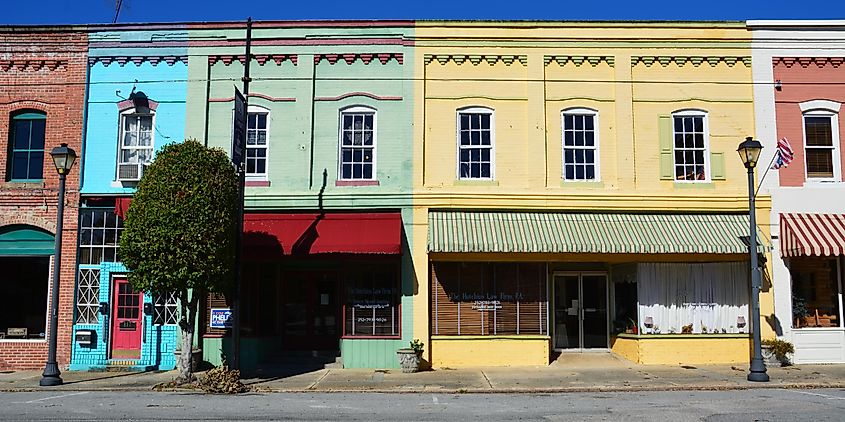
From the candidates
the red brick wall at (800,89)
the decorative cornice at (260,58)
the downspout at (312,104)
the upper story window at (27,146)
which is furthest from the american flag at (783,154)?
the upper story window at (27,146)

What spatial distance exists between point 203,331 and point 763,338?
41.4 feet

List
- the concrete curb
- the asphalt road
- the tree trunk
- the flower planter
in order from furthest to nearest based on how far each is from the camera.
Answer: the flower planter
the tree trunk
the concrete curb
the asphalt road

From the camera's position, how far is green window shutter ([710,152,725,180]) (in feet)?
59.3

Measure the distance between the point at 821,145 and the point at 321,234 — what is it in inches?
465

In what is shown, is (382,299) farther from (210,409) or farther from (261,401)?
(210,409)

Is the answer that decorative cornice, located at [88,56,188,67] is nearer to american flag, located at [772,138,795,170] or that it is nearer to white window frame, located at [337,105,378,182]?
white window frame, located at [337,105,378,182]

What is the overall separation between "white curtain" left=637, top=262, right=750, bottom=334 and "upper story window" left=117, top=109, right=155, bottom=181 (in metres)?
11.8

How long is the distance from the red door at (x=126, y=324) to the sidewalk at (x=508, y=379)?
895 mm

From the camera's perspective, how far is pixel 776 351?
1706 centimetres

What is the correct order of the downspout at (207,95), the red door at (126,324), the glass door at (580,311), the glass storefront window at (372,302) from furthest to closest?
the glass door at (580,311), the downspout at (207,95), the glass storefront window at (372,302), the red door at (126,324)

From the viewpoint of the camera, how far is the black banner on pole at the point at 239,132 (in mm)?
15023

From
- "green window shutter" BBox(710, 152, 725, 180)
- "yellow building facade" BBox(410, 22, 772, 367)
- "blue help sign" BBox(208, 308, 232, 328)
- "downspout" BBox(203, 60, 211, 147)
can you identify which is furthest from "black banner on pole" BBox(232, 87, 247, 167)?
"green window shutter" BBox(710, 152, 725, 180)

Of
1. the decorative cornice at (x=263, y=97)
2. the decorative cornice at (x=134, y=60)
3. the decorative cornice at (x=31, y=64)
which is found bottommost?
the decorative cornice at (x=263, y=97)

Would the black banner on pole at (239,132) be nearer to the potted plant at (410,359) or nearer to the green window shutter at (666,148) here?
the potted plant at (410,359)
